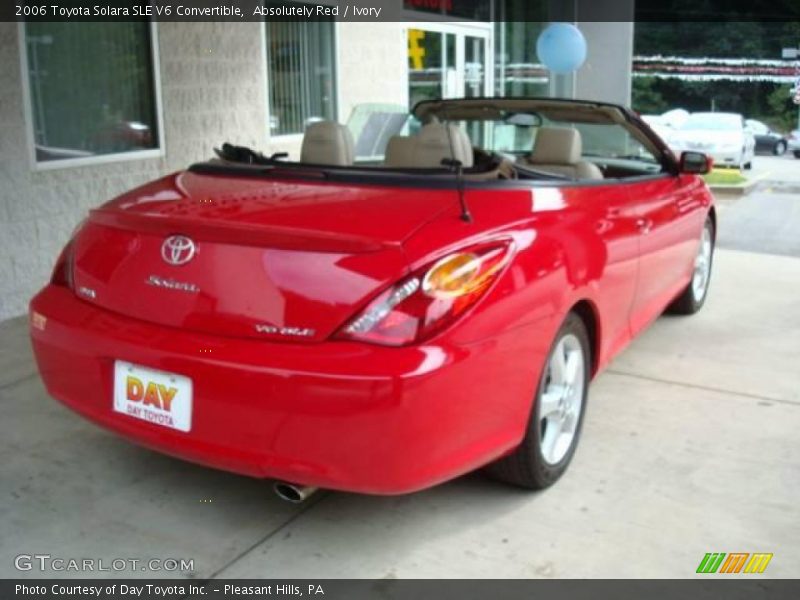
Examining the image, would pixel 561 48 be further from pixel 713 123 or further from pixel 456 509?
pixel 713 123

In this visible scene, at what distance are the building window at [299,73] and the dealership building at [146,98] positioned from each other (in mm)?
13

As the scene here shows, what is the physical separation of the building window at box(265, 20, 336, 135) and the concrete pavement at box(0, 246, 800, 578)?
Result: 497 cm

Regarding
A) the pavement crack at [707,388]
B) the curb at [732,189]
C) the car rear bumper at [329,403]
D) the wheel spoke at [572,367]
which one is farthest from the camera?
the curb at [732,189]

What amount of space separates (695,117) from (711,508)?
22.8 m

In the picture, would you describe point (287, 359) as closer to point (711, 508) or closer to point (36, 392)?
point (711, 508)

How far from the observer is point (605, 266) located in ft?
11.3

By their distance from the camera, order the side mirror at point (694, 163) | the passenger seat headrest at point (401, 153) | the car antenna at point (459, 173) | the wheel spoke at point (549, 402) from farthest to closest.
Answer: the side mirror at point (694, 163)
the passenger seat headrest at point (401, 153)
the wheel spoke at point (549, 402)
the car antenna at point (459, 173)

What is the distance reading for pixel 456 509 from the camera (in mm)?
3053

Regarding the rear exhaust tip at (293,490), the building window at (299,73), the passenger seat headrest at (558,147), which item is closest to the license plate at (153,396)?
the rear exhaust tip at (293,490)

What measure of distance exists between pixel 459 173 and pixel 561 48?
10805 mm

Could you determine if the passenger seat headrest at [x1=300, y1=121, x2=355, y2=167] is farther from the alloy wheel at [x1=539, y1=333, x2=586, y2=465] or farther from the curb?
the curb

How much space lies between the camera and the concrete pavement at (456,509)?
2.75m

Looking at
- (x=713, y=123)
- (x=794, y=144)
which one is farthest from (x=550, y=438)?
(x=794, y=144)

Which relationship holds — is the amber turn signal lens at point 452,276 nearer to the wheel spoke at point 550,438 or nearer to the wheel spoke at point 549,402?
the wheel spoke at point 549,402
